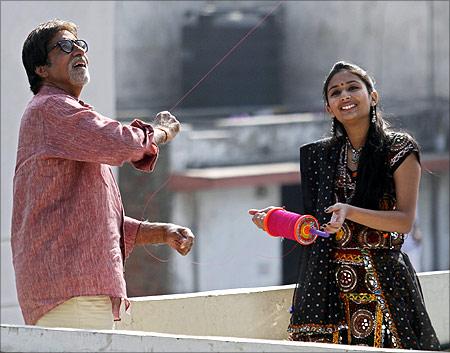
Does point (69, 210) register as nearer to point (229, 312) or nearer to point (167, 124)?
point (167, 124)

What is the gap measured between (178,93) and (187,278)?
9802 millimetres

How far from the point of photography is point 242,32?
25.5m

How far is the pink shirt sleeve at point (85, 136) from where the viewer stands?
3893mm

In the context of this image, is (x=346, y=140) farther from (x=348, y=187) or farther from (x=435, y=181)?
(x=435, y=181)

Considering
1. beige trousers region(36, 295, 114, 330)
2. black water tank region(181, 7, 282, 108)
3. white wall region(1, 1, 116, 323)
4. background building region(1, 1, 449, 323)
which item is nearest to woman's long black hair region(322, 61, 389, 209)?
beige trousers region(36, 295, 114, 330)

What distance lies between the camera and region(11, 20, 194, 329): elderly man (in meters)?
3.92

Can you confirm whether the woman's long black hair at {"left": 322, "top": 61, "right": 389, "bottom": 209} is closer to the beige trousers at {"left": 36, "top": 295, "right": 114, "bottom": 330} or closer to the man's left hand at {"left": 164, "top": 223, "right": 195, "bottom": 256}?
the man's left hand at {"left": 164, "top": 223, "right": 195, "bottom": 256}

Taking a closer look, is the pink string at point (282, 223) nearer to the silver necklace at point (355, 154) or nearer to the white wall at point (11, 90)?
the silver necklace at point (355, 154)

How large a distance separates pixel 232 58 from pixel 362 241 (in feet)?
72.3

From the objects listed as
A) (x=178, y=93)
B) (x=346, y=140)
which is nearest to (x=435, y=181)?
(x=178, y=93)

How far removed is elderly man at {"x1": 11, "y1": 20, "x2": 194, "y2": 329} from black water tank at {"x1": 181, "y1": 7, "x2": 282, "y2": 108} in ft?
70.4

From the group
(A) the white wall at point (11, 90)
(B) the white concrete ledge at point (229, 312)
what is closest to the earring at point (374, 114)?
(B) the white concrete ledge at point (229, 312)

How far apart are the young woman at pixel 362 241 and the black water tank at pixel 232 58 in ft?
68.6

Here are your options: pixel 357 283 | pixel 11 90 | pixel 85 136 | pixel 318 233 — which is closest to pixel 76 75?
pixel 85 136
